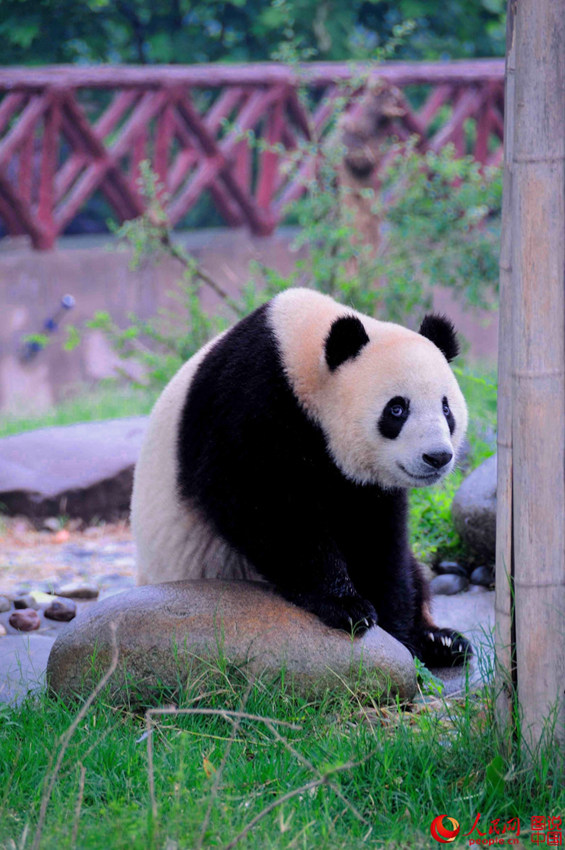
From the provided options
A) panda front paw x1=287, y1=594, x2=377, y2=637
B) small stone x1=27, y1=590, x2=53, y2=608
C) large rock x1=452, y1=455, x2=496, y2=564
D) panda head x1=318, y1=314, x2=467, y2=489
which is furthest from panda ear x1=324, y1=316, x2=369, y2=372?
small stone x1=27, y1=590, x2=53, y2=608

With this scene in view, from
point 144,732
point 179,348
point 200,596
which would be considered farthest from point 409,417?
point 179,348

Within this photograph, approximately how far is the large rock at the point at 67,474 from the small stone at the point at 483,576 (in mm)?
2092

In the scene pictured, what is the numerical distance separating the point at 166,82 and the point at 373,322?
5753 millimetres

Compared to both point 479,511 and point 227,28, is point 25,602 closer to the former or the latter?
point 479,511

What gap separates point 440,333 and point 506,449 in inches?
30.9

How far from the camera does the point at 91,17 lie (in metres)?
10.5

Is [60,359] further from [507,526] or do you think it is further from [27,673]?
[507,526]

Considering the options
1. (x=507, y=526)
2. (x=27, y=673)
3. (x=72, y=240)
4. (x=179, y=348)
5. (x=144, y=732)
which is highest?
(x=507, y=526)

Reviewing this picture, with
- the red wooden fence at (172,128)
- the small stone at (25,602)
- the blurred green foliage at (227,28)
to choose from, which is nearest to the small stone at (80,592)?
the small stone at (25,602)

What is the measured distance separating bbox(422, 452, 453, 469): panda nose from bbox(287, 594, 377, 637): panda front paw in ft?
1.49

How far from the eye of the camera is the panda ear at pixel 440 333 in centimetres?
300

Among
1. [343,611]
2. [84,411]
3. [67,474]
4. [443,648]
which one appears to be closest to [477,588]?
[443,648]

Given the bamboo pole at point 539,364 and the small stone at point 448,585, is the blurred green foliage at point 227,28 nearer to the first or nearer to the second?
the small stone at point 448,585

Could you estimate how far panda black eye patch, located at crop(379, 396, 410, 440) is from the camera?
274cm
